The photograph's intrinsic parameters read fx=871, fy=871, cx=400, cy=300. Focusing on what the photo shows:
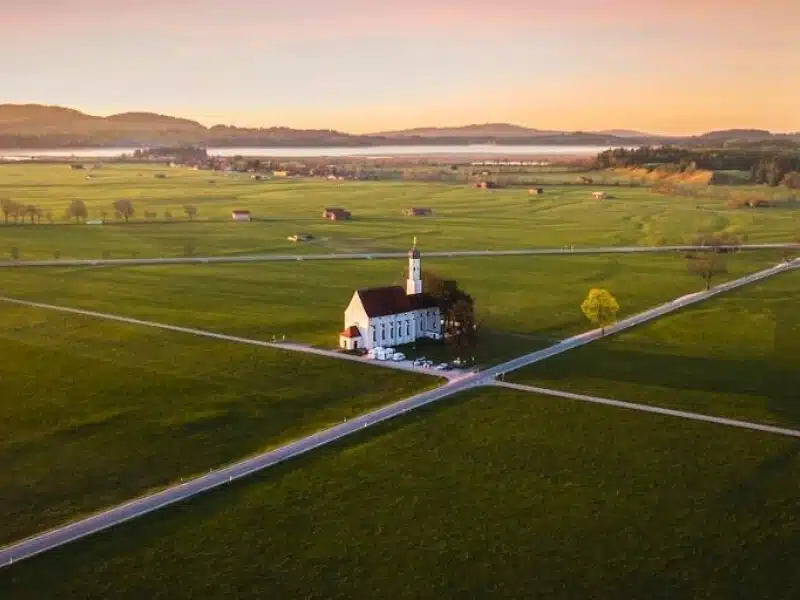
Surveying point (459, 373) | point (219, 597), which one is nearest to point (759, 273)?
point (459, 373)

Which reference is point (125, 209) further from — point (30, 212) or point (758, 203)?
point (758, 203)

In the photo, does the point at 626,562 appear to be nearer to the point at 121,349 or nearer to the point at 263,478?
the point at 263,478

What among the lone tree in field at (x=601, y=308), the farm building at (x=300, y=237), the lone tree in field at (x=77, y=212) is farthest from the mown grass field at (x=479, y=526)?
the lone tree in field at (x=77, y=212)

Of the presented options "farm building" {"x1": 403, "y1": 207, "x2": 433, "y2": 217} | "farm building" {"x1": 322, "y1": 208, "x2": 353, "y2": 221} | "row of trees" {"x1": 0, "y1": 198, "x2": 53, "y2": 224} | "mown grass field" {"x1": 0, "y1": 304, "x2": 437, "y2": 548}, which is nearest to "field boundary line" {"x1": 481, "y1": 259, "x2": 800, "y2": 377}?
"mown grass field" {"x1": 0, "y1": 304, "x2": 437, "y2": 548}

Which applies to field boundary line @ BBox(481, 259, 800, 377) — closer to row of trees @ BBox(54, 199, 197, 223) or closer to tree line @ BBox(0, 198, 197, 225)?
tree line @ BBox(0, 198, 197, 225)

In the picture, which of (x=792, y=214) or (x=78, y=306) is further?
(x=792, y=214)

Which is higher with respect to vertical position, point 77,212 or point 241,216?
point 77,212

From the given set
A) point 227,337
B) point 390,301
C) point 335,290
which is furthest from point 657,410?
point 335,290
